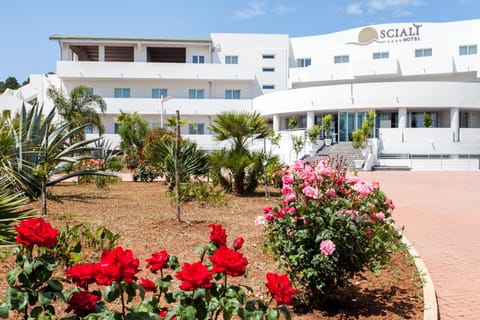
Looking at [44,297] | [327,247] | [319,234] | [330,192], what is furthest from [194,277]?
[330,192]

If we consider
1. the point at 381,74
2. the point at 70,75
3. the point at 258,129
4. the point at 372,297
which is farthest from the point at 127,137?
the point at 372,297

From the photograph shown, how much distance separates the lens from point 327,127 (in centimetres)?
3534

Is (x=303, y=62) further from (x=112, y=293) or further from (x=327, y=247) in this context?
(x=112, y=293)

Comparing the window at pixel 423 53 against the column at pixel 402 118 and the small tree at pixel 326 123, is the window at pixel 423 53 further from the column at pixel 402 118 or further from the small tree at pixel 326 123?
the small tree at pixel 326 123

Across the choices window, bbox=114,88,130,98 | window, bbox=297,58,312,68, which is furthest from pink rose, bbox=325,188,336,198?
window, bbox=297,58,312,68

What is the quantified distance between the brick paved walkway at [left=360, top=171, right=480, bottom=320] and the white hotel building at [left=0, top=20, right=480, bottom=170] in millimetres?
19751

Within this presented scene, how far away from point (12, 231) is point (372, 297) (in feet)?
13.4

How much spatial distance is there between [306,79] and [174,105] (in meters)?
14.0

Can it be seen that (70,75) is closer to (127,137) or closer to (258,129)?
(127,137)

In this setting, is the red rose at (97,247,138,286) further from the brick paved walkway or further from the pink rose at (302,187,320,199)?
the brick paved walkway

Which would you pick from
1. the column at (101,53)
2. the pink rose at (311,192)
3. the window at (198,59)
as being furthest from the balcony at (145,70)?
the pink rose at (311,192)

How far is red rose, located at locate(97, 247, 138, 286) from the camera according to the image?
182cm

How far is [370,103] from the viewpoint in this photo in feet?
115

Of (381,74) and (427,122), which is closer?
(427,122)
